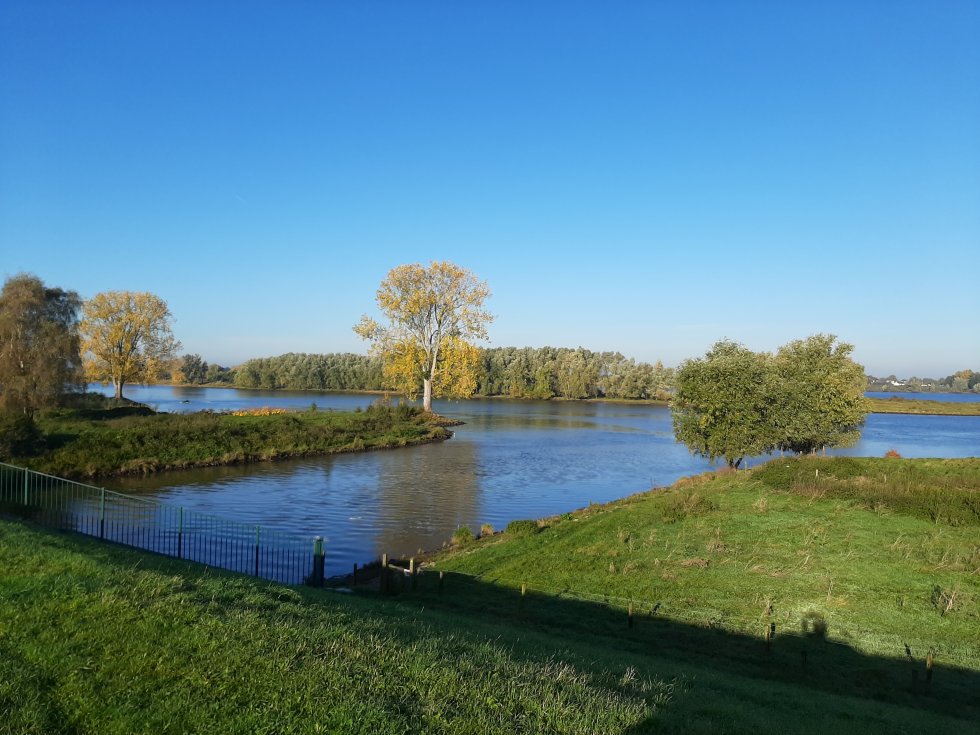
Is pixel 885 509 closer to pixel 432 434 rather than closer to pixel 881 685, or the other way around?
pixel 881 685

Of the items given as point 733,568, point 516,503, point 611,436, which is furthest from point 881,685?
point 611,436

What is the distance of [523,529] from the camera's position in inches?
945

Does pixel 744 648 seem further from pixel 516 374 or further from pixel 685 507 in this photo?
pixel 516 374

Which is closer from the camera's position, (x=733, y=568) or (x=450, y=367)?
(x=733, y=568)

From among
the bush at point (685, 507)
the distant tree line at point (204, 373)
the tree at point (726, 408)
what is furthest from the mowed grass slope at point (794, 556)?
the distant tree line at point (204, 373)

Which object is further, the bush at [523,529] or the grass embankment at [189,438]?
the grass embankment at [189,438]

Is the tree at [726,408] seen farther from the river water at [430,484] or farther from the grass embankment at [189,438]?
the grass embankment at [189,438]

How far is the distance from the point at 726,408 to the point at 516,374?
112 m

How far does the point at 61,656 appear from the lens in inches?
270

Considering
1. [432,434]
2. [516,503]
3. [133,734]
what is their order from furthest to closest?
1. [432,434]
2. [516,503]
3. [133,734]

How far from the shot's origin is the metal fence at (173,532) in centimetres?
2062

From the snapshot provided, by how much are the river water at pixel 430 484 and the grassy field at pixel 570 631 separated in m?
6.73

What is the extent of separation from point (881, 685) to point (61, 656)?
526 inches

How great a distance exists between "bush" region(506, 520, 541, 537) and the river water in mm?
3405
